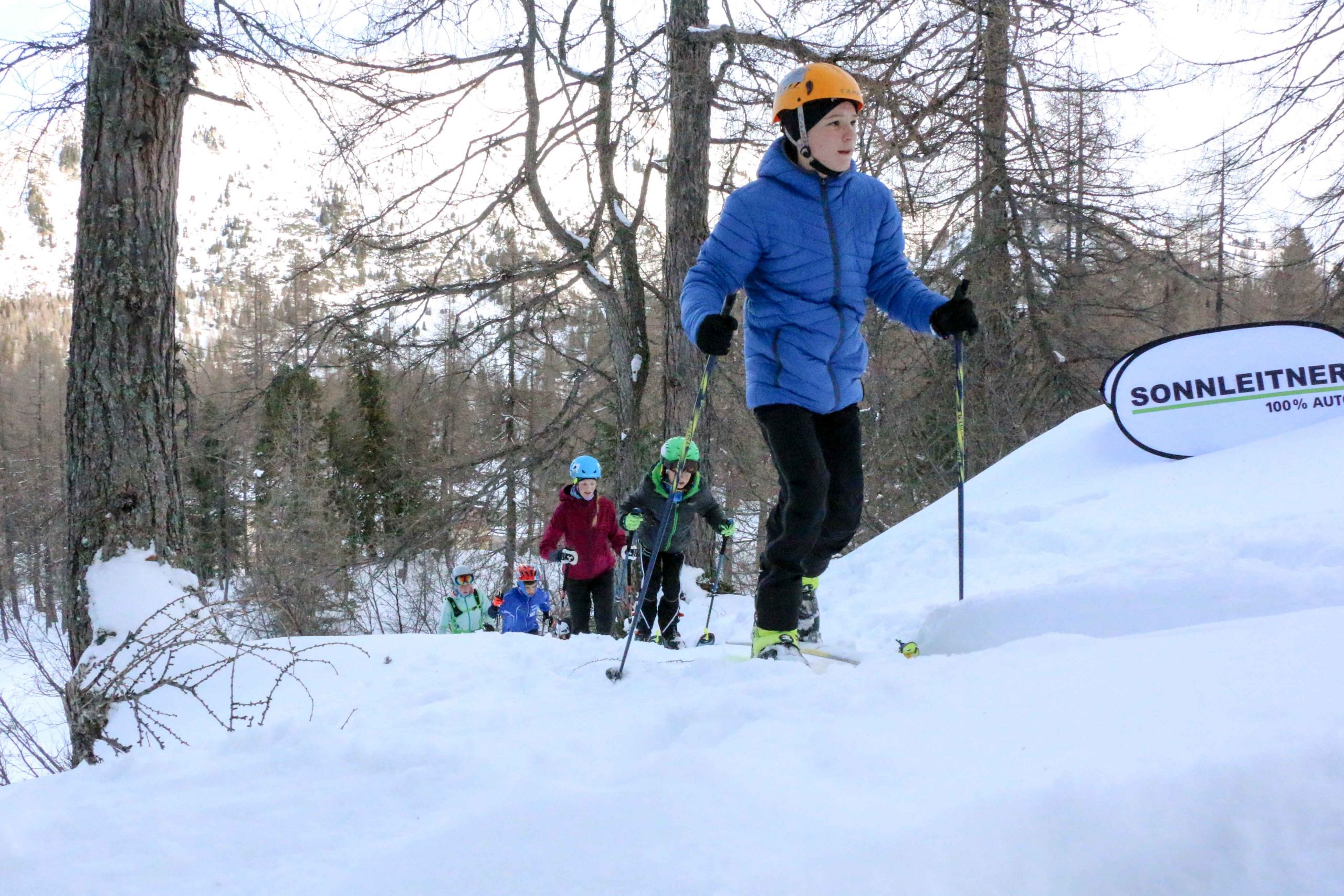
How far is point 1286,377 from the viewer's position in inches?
220

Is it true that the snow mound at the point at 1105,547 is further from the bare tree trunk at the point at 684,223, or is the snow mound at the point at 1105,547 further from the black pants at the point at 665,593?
the bare tree trunk at the point at 684,223

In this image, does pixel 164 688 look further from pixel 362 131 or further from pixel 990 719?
pixel 362 131

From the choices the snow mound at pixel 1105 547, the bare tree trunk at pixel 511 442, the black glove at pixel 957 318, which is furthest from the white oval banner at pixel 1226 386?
the bare tree trunk at pixel 511 442

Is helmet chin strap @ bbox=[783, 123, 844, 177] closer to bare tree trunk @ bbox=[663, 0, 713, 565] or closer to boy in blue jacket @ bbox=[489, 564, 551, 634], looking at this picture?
bare tree trunk @ bbox=[663, 0, 713, 565]

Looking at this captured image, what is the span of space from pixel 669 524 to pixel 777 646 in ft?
11.7

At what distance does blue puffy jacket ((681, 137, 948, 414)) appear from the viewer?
10.2 ft

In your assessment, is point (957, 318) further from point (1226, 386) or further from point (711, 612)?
point (711, 612)

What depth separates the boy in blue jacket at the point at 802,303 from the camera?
3.11 m

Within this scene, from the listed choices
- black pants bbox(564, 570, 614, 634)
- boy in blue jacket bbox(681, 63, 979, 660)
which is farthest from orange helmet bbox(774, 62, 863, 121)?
black pants bbox(564, 570, 614, 634)

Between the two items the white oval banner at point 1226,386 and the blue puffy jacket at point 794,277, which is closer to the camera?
the blue puffy jacket at point 794,277

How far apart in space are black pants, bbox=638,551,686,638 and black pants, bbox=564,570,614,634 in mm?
518

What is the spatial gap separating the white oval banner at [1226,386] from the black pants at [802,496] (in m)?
3.69

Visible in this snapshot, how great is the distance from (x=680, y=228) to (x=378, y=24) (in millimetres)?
4146

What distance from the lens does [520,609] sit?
9203mm
